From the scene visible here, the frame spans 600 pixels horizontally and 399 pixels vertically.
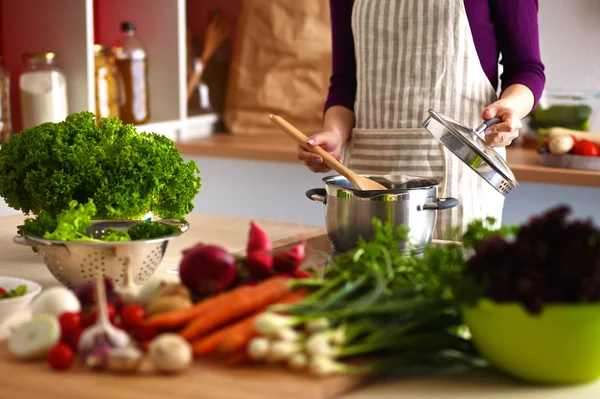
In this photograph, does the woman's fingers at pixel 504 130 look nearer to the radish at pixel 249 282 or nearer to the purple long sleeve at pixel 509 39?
the purple long sleeve at pixel 509 39

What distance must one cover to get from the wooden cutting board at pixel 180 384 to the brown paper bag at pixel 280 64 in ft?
7.45

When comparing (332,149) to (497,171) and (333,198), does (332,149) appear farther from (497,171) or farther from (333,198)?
(497,171)

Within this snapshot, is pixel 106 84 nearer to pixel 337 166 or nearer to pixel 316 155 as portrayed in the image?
pixel 316 155

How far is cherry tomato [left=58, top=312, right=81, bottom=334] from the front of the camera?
88 cm

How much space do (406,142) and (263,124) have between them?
1.36 m

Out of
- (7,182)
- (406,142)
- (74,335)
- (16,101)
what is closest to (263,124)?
(16,101)

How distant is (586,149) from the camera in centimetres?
247

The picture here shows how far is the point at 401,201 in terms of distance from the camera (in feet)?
4.28

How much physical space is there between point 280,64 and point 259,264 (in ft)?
7.23

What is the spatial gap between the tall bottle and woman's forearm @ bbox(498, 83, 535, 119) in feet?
4.77

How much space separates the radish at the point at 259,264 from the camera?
3.32 ft

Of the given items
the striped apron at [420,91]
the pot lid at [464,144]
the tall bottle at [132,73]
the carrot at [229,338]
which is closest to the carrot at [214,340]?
the carrot at [229,338]

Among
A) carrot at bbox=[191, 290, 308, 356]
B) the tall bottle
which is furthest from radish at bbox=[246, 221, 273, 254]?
the tall bottle

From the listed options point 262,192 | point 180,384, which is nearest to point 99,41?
point 262,192
